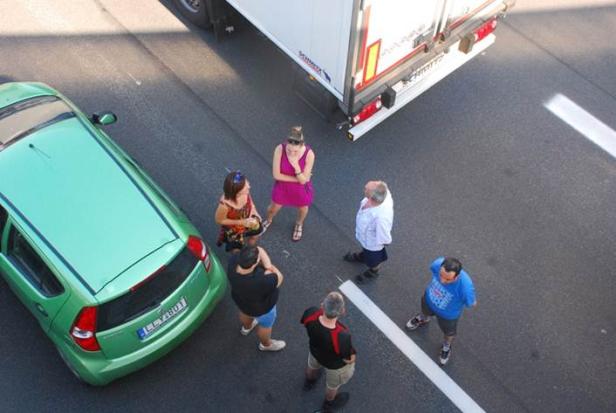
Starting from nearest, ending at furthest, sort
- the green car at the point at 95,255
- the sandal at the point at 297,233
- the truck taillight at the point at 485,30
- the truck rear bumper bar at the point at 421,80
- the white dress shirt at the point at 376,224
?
the green car at the point at 95,255 → the white dress shirt at the point at 376,224 → the sandal at the point at 297,233 → the truck rear bumper bar at the point at 421,80 → the truck taillight at the point at 485,30

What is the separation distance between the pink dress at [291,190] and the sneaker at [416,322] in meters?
1.64

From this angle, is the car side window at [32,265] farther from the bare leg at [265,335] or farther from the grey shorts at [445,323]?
the grey shorts at [445,323]

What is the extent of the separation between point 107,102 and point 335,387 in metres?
4.89

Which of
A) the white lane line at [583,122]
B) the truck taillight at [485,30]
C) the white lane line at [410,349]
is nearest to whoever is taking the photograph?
the white lane line at [410,349]

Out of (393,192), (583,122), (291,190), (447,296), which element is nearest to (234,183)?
(291,190)

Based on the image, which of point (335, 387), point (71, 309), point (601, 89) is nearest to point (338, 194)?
point (335, 387)

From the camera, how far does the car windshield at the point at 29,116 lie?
21.6 ft

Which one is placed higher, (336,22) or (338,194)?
(336,22)

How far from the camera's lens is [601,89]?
30.2ft

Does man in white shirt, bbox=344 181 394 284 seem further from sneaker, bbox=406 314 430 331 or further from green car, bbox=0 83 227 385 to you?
green car, bbox=0 83 227 385

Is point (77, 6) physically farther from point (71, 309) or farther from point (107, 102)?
point (71, 309)

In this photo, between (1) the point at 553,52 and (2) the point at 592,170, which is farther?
(1) the point at 553,52

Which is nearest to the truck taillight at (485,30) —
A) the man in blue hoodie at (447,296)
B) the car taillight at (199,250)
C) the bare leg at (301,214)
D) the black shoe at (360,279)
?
the bare leg at (301,214)

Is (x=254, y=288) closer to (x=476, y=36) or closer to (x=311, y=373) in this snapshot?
(x=311, y=373)
